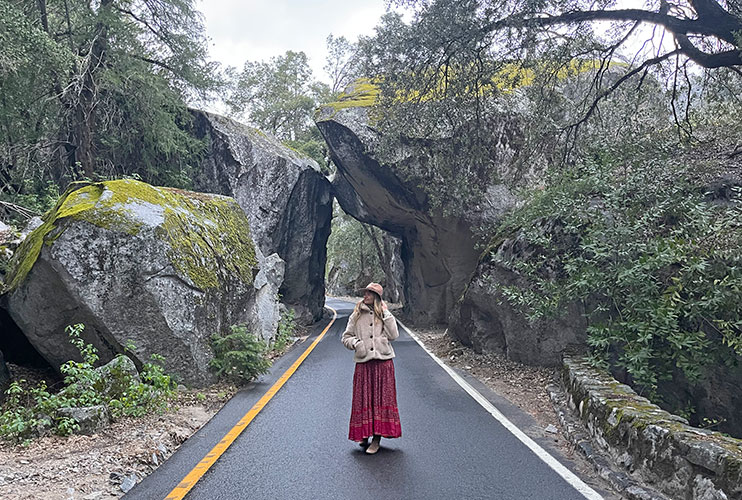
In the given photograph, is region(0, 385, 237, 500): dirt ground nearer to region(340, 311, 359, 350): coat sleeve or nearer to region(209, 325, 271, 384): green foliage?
region(209, 325, 271, 384): green foliage

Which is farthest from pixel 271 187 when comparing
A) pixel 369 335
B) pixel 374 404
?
pixel 374 404

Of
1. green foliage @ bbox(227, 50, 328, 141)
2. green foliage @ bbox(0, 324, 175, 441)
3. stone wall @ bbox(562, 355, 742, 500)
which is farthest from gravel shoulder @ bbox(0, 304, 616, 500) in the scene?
green foliage @ bbox(227, 50, 328, 141)

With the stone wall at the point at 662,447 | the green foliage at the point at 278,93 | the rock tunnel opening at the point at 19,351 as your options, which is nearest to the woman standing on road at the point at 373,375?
the stone wall at the point at 662,447

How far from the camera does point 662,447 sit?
12.6 ft

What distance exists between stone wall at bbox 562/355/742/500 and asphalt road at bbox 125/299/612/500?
56cm

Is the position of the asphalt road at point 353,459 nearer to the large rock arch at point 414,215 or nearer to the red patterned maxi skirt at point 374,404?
the red patterned maxi skirt at point 374,404

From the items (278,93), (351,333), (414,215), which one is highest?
(278,93)

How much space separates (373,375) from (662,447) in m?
2.48

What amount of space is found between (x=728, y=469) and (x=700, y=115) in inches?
419

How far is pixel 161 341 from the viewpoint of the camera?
7.06 meters

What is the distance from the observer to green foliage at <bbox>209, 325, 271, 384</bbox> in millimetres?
7742

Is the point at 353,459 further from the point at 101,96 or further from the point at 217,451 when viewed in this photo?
the point at 101,96

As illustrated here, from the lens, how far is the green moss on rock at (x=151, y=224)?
722 cm

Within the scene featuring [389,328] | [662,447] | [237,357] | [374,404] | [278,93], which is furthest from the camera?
[278,93]
